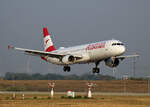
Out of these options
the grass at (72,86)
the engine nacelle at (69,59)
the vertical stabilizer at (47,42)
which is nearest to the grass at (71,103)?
the engine nacelle at (69,59)

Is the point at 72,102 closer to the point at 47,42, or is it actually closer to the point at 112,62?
the point at 112,62

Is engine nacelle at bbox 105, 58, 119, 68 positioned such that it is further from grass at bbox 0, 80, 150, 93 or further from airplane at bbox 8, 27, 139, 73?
grass at bbox 0, 80, 150, 93

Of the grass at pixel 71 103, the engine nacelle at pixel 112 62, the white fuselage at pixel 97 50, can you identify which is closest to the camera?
the grass at pixel 71 103

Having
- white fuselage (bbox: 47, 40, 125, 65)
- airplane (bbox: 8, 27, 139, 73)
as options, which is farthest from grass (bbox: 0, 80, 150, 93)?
white fuselage (bbox: 47, 40, 125, 65)

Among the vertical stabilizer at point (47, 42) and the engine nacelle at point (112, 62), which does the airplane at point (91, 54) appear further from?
the vertical stabilizer at point (47, 42)

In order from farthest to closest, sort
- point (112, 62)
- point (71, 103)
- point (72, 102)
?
1. point (112, 62)
2. point (72, 102)
3. point (71, 103)

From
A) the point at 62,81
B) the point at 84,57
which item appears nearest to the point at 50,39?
the point at 62,81

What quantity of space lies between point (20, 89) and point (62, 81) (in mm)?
15171

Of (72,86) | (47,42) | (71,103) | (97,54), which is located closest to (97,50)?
(97,54)

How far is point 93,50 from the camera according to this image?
70.4 meters

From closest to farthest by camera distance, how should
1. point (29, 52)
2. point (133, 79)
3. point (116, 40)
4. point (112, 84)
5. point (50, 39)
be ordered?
point (116, 40)
point (29, 52)
point (112, 84)
point (50, 39)
point (133, 79)

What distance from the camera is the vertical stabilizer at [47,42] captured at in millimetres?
93637

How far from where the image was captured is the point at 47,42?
9631 centimetres

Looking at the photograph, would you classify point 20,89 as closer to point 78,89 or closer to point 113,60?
point 78,89
